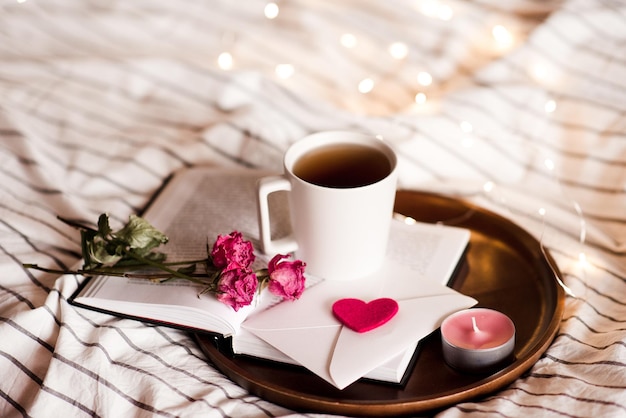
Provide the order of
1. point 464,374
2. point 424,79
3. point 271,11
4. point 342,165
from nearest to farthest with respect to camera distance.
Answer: point 464,374, point 342,165, point 424,79, point 271,11

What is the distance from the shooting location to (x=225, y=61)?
1300mm

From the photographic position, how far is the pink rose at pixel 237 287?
70 centimetres

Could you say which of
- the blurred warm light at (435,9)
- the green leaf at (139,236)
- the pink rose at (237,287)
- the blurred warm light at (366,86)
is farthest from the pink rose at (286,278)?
the blurred warm light at (435,9)

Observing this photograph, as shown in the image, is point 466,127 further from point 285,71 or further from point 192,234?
point 192,234

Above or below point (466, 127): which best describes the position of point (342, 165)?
above

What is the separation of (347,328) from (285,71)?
0.66 m

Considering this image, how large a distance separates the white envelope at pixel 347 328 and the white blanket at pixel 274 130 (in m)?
0.07

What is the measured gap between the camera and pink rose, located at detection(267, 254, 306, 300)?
0.72 metres

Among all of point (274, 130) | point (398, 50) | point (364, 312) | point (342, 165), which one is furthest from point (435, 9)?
point (364, 312)

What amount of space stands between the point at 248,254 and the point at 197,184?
270 mm

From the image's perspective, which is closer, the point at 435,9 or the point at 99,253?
the point at 99,253

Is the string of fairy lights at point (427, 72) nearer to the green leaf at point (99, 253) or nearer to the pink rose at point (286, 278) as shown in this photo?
the pink rose at point (286, 278)

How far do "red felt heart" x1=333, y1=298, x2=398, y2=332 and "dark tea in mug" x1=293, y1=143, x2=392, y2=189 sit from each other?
0.13 meters

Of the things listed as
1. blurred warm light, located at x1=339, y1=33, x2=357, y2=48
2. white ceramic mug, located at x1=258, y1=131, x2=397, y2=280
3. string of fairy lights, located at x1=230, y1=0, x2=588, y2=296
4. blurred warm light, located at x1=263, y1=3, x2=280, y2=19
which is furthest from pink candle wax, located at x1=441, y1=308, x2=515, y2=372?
blurred warm light, located at x1=263, y1=3, x2=280, y2=19
